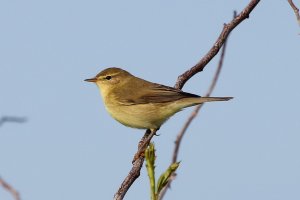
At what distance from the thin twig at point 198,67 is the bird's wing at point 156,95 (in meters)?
0.12

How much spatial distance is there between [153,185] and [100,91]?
5.77 meters

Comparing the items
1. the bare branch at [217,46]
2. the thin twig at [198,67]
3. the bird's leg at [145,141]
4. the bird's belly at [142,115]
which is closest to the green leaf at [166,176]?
the thin twig at [198,67]

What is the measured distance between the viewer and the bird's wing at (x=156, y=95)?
6449 millimetres

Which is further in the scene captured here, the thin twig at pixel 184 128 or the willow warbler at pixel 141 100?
the willow warbler at pixel 141 100

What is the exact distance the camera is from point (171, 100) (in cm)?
665

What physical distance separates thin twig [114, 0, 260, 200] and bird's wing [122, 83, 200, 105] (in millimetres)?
122

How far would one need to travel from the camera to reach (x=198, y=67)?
571cm

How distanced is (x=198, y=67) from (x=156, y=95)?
1408 mm

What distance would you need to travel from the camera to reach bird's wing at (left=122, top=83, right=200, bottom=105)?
21.2 ft

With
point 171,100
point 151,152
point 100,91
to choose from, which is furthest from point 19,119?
point 100,91

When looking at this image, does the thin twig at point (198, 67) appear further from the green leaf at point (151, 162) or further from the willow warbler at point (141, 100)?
the green leaf at point (151, 162)

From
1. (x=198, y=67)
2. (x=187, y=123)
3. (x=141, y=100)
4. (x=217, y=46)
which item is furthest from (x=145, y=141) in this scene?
(x=187, y=123)

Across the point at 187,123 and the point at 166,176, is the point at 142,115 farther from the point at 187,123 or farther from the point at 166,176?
the point at 166,176

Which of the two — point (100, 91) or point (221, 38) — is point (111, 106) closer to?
point (100, 91)
